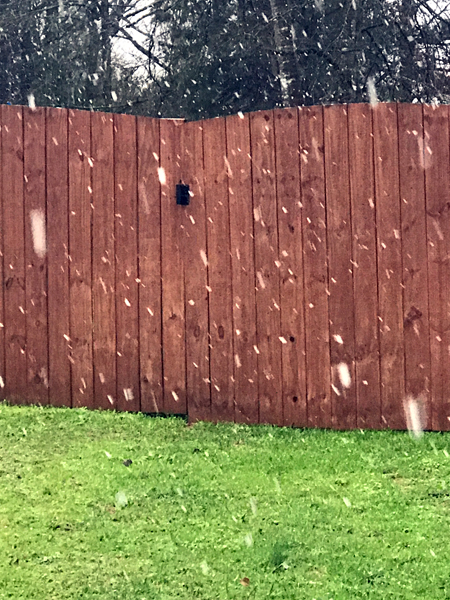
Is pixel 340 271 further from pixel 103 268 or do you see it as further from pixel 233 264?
pixel 103 268

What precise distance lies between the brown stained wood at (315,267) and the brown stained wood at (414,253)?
1.88 ft

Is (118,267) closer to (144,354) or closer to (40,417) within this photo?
(144,354)

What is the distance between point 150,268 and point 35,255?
0.93m

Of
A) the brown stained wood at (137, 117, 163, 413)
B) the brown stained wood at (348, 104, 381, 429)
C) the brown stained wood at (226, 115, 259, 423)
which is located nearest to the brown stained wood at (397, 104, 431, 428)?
the brown stained wood at (348, 104, 381, 429)

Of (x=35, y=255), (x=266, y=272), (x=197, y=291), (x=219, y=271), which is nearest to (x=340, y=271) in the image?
(x=266, y=272)

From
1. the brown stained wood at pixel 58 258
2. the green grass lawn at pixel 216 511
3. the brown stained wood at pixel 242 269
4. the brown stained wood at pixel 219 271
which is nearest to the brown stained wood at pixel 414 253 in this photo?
the green grass lawn at pixel 216 511

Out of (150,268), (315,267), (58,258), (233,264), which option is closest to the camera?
(315,267)

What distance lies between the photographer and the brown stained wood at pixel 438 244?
Answer: 18.6ft

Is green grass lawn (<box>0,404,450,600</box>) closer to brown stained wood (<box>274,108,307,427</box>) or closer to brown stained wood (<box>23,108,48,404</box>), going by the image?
brown stained wood (<box>274,108,307,427</box>)

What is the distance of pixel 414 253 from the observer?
18.7ft

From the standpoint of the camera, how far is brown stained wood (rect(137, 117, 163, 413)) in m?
6.04

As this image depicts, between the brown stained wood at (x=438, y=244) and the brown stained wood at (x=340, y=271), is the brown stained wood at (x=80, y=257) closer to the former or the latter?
the brown stained wood at (x=340, y=271)

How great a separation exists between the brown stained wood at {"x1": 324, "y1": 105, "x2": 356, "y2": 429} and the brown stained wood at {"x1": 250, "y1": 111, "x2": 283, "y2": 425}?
1.30ft

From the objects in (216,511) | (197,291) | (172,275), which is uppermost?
(172,275)
